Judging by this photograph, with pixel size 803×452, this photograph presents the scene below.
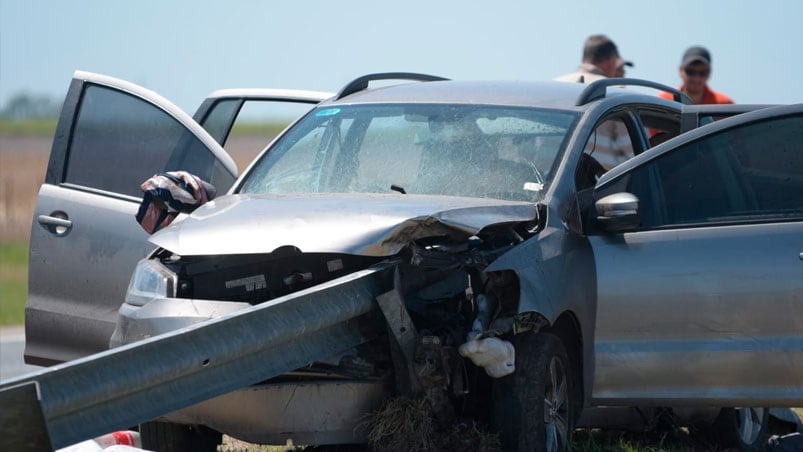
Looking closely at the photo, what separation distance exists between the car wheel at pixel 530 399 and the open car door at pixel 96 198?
7.58 feet

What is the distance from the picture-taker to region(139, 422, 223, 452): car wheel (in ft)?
20.1

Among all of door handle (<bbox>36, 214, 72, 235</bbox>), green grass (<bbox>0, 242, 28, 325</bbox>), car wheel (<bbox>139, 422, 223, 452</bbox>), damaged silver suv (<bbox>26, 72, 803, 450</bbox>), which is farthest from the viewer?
green grass (<bbox>0, 242, 28, 325</bbox>)

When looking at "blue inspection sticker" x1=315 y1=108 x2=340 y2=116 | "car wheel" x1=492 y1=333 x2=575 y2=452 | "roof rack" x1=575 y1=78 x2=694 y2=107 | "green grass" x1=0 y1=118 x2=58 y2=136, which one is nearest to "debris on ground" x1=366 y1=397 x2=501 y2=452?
"car wheel" x1=492 y1=333 x2=575 y2=452

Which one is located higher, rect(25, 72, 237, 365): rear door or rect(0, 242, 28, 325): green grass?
rect(25, 72, 237, 365): rear door

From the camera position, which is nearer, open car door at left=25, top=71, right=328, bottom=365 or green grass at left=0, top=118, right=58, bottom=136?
open car door at left=25, top=71, right=328, bottom=365

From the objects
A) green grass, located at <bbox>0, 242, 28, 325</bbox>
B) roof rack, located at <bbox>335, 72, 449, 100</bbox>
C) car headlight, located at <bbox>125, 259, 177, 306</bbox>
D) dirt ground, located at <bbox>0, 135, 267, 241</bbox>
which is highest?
roof rack, located at <bbox>335, 72, 449, 100</bbox>

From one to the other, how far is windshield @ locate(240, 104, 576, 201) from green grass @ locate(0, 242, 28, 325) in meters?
9.06

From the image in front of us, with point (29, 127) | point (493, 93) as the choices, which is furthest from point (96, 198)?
point (29, 127)

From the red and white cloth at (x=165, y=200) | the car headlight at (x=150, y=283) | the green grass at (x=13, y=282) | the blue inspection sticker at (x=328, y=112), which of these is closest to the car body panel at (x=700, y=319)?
the blue inspection sticker at (x=328, y=112)

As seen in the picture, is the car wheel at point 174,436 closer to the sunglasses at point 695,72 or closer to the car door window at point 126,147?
the car door window at point 126,147

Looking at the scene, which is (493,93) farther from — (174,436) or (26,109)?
(26,109)

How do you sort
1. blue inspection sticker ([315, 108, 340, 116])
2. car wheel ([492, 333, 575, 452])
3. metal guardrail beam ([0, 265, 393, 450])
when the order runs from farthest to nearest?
blue inspection sticker ([315, 108, 340, 116]), car wheel ([492, 333, 575, 452]), metal guardrail beam ([0, 265, 393, 450])

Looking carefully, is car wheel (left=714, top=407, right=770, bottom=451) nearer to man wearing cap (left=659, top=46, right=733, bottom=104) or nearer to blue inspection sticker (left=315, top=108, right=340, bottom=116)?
blue inspection sticker (left=315, top=108, right=340, bottom=116)

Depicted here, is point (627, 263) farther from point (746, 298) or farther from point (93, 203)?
point (93, 203)
